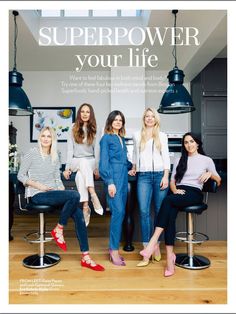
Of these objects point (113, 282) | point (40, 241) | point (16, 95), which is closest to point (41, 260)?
point (40, 241)

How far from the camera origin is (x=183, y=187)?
Result: 2275 millimetres

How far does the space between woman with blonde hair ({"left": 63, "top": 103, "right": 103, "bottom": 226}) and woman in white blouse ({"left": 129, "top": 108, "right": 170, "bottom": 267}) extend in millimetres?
387

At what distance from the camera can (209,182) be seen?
89.8 inches

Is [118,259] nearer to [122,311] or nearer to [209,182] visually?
[122,311]

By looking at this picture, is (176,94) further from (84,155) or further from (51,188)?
(51,188)

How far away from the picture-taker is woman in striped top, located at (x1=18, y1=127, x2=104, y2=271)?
216cm

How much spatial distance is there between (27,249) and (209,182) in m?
1.81

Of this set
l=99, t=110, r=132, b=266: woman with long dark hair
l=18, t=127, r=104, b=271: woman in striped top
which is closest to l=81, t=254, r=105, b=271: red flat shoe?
l=18, t=127, r=104, b=271: woman in striped top

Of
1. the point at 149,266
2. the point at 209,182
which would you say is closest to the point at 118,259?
the point at 149,266

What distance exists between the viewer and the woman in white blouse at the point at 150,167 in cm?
229

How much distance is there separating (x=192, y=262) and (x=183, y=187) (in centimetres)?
62

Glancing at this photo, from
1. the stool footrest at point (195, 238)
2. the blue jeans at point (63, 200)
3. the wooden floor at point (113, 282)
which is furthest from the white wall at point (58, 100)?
the blue jeans at point (63, 200)

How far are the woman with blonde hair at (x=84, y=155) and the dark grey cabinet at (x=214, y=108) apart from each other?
101 inches

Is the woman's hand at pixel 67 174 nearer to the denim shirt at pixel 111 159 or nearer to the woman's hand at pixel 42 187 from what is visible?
the woman's hand at pixel 42 187
